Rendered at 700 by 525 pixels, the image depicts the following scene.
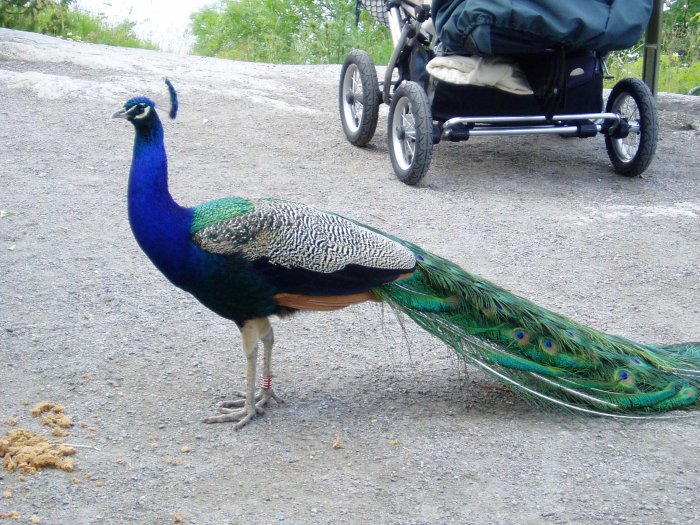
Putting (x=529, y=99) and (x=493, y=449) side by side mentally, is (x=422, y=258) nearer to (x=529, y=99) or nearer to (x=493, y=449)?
(x=493, y=449)

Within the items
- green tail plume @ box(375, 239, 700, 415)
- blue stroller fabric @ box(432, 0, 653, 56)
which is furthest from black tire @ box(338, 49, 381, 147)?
green tail plume @ box(375, 239, 700, 415)

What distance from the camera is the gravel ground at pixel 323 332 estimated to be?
3.08 meters

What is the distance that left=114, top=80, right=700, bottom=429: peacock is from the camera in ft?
10.9

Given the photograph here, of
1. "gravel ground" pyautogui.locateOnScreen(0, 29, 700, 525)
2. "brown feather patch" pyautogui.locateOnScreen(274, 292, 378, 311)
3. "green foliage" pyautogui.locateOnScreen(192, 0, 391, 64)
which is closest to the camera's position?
"gravel ground" pyautogui.locateOnScreen(0, 29, 700, 525)

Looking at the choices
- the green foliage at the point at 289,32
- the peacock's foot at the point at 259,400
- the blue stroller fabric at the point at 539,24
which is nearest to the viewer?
the peacock's foot at the point at 259,400

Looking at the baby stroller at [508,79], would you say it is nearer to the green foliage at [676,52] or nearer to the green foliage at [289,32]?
the green foliage at [676,52]

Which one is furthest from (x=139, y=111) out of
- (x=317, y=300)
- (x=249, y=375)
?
(x=249, y=375)

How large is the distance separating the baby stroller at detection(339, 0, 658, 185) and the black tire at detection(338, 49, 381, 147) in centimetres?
1

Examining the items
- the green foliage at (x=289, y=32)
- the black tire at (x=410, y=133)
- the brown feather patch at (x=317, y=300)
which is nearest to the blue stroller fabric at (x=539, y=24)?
the black tire at (x=410, y=133)

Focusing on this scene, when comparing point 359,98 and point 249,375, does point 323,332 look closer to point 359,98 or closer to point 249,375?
point 249,375

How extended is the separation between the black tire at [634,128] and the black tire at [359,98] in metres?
1.84

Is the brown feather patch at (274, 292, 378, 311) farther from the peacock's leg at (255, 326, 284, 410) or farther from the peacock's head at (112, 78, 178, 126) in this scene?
the peacock's head at (112, 78, 178, 126)

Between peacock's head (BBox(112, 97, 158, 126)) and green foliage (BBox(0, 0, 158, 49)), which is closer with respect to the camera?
peacock's head (BBox(112, 97, 158, 126))

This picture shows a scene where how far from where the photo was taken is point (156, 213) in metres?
3.31
